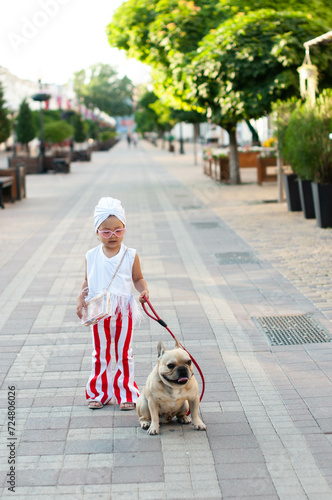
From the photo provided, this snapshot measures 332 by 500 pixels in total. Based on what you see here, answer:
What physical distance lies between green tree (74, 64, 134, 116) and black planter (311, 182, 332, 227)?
14932 centimetres

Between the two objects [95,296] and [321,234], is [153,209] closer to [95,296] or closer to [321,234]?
[321,234]

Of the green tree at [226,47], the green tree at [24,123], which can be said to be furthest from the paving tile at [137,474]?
the green tree at [24,123]

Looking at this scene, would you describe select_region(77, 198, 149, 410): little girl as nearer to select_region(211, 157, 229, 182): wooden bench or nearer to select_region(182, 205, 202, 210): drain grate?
select_region(182, 205, 202, 210): drain grate

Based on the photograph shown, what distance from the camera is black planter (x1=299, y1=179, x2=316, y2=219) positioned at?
13500mm

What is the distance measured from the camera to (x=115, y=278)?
15.0 ft

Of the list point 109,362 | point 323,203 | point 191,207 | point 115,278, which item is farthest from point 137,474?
point 191,207

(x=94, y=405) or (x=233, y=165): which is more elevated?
(x=233, y=165)

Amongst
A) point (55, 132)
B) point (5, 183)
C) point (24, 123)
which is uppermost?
point (24, 123)

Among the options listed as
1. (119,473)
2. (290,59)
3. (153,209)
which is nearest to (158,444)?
(119,473)

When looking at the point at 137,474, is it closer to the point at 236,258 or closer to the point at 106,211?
the point at 106,211

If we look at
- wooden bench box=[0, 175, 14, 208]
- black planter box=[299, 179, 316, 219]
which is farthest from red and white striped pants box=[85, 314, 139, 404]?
wooden bench box=[0, 175, 14, 208]

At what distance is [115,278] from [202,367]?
131cm

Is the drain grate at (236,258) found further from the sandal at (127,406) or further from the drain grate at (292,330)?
the sandal at (127,406)

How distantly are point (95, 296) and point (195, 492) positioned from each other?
4.95 feet
